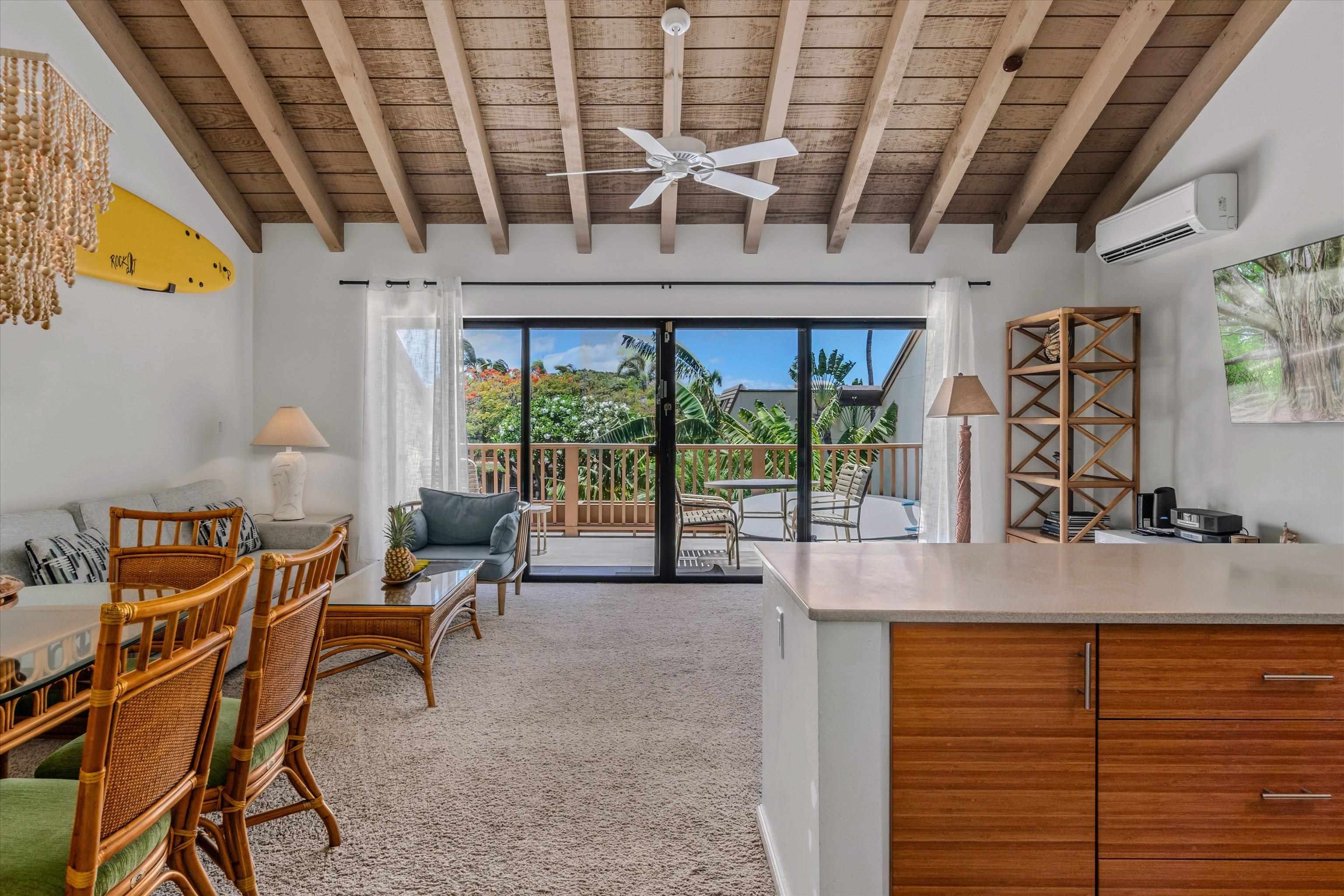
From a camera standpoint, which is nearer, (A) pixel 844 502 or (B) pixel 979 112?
(B) pixel 979 112

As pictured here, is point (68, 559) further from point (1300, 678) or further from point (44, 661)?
point (1300, 678)

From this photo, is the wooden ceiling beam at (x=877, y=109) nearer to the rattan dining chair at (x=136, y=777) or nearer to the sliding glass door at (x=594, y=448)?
the sliding glass door at (x=594, y=448)

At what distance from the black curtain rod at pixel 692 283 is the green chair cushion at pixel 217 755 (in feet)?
12.5

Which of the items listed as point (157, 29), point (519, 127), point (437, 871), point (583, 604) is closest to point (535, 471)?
point (583, 604)

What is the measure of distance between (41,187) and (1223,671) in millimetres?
3117

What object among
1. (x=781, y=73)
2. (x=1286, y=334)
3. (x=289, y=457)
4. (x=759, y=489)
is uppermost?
(x=781, y=73)

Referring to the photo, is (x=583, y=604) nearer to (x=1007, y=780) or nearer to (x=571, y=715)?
(x=571, y=715)

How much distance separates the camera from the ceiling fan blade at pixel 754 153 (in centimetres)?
296

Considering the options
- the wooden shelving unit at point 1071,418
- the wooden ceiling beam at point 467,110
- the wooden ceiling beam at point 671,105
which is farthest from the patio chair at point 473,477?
the wooden shelving unit at point 1071,418

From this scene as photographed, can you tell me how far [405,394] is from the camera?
5043 mm

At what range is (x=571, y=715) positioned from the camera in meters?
2.93

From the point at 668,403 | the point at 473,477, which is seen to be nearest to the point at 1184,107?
the point at 668,403

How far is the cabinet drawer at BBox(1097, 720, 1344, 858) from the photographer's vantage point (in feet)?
4.58

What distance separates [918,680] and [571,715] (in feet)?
6.19
